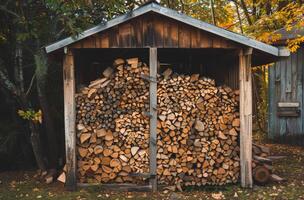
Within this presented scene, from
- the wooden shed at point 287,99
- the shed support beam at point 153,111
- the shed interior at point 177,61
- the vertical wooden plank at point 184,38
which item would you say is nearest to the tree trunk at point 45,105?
the shed interior at point 177,61

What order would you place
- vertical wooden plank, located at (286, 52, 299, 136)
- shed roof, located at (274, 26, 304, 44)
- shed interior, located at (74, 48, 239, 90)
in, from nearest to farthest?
shed interior, located at (74, 48, 239, 90)
shed roof, located at (274, 26, 304, 44)
vertical wooden plank, located at (286, 52, 299, 136)

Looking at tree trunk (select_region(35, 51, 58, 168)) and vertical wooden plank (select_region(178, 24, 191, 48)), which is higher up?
vertical wooden plank (select_region(178, 24, 191, 48))

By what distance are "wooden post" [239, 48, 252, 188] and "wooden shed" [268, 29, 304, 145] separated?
4.55m

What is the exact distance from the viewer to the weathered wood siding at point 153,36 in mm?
6676

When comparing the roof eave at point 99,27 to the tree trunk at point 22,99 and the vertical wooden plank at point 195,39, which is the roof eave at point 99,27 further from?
the tree trunk at point 22,99

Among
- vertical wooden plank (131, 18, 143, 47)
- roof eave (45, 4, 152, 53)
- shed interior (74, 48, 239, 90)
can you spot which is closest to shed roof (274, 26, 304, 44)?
shed interior (74, 48, 239, 90)

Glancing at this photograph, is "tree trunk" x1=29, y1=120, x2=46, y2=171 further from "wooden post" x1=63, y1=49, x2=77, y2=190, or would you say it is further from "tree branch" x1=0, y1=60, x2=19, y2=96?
"wooden post" x1=63, y1=49, x2=77, y2=190

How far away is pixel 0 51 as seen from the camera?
329 inches

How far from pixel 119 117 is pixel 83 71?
2274mm

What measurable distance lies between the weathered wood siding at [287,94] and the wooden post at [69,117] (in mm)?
7319

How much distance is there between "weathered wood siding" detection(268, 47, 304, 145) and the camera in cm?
1132

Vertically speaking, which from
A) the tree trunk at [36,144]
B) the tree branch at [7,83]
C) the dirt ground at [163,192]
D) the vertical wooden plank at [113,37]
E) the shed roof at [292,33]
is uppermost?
the shed roof at [292,33]

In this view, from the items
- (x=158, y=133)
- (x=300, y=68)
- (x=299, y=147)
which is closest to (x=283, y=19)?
(x=300, y=68)

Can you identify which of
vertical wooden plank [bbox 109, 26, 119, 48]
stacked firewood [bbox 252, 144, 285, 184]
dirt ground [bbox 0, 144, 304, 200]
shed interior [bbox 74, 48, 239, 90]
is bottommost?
dirt ground [bbox 0, 144, 304, 200]
